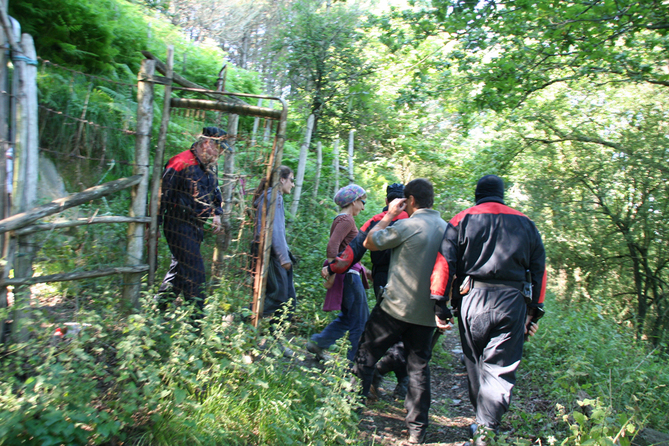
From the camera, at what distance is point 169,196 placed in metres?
4.06

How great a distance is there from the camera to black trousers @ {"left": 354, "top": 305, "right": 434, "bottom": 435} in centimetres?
358

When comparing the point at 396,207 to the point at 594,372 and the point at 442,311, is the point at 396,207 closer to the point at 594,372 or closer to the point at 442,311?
the point at 442,311

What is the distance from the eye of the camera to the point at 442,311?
3434mm

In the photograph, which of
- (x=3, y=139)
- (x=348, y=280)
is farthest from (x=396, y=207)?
(x=3, y=139)

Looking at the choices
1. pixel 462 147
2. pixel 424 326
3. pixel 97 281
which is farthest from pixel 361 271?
pixel 462 147

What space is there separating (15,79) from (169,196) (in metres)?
1.47

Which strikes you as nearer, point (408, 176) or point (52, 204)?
point (52, 204)

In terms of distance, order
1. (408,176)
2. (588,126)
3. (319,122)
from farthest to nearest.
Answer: (408,176)
(588,126)
(319,122)

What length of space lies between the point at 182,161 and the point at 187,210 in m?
0.46

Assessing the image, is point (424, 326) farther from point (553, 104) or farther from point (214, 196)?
point (553, 104)

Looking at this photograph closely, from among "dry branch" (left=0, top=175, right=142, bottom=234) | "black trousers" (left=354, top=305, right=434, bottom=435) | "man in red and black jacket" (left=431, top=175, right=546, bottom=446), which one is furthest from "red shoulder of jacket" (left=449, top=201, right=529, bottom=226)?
"dry branch" (left=0, top=175, right=142, bottom=234)

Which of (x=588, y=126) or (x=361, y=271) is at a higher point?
(x=588, y=126)

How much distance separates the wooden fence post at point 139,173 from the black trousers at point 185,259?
1.48 feet

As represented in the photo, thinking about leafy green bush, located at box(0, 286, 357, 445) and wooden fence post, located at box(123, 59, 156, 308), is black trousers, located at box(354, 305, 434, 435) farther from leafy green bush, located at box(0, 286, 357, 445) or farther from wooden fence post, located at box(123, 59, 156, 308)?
wooden fence post, located at box(123, 59, 156, 308)
